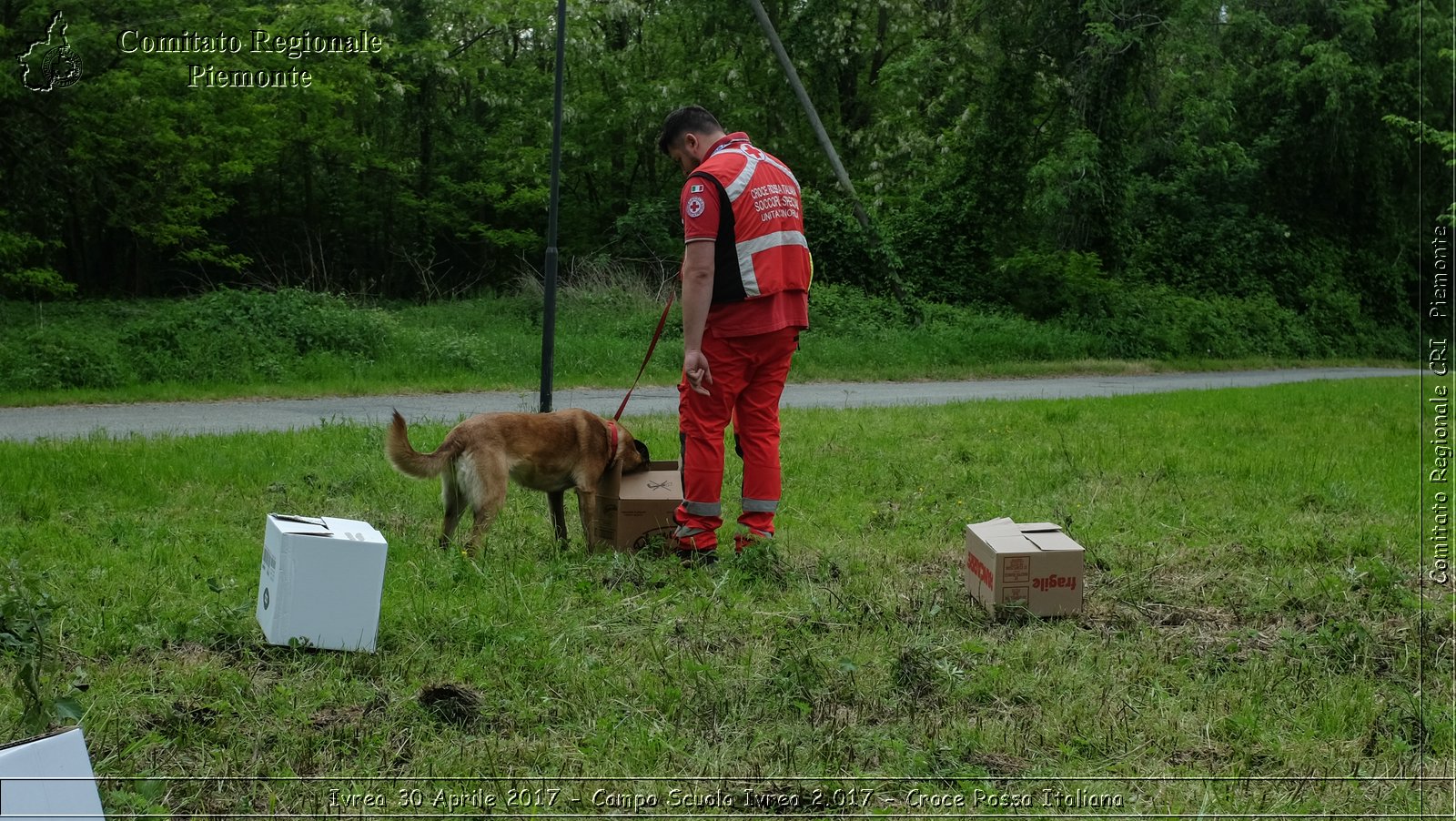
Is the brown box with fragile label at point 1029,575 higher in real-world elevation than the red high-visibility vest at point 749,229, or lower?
→ lower

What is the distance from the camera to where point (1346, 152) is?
28.1 meters

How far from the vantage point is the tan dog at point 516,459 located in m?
5.54

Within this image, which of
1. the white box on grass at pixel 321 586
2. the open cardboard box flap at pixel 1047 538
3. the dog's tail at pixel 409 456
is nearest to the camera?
the white box on grass at pixel 321 586

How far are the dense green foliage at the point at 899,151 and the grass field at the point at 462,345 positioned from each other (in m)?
1.43

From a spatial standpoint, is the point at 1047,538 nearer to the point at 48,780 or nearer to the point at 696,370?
the point at 696,370

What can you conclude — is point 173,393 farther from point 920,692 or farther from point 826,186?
point 826,186

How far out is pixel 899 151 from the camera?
Result: 86.8ft

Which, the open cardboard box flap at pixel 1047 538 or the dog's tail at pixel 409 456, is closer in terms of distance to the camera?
the open cardboard box flap at pixel 1047 538

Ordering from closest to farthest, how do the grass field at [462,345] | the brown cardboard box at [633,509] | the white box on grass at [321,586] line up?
the white box on grass at [321,586], the brown cardboard box at [633,509], the grass field at [462,345]

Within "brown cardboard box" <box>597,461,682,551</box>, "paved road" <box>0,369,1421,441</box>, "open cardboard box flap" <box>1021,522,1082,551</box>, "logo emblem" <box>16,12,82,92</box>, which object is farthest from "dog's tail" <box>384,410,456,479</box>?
"logo emblem" <box>16,12,82,92</box>

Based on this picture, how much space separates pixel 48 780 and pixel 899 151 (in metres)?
25.5

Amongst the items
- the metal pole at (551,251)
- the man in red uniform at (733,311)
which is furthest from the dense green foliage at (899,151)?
the man in red uniform at (733,311)

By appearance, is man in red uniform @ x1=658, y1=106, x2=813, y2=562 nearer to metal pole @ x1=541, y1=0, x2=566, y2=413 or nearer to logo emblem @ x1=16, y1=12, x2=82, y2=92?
metal pole @ x1=541, y1=0, x2=566, y2=413

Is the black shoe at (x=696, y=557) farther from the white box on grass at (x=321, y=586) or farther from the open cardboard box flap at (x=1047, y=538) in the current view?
the white box on grass at (x=321, y=586)
